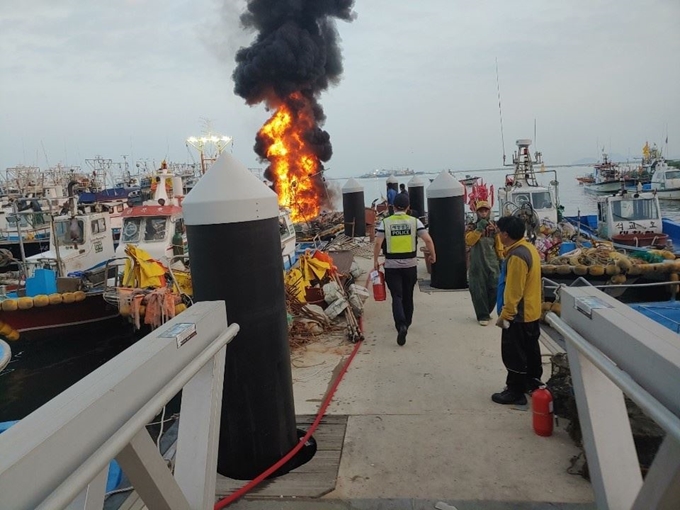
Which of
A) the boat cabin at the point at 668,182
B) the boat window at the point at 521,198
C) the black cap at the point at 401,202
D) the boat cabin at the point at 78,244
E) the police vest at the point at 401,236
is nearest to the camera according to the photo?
the police vest at the point at 401,236

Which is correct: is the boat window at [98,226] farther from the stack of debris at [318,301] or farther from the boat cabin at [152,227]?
the stack of debris at [318,301]

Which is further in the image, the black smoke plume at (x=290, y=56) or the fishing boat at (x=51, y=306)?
the black smoke plume at (x=290, y=56)

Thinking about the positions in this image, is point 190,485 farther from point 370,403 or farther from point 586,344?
point 370,403

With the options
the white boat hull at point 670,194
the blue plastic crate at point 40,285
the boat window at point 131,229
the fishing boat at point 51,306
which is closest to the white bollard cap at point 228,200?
the fishing boat at point 51,306

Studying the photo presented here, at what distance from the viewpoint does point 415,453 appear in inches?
139

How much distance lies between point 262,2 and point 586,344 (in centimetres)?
2832

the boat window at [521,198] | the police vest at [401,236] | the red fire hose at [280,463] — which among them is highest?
the boat window at [521,198]

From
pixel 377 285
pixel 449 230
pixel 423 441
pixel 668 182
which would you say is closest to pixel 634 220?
pixel 449 230

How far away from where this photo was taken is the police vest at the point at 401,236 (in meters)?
5.91

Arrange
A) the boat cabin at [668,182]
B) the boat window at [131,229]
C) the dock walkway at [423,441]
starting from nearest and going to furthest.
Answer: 1. the dock walkway at [423,441]
2. the boat window at [131,229]
3. the boat cabin at [668,182]

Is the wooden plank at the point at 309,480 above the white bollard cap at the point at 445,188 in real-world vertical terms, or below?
below

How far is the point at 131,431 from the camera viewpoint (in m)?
1.47

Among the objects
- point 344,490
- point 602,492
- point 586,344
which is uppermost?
point 586,344

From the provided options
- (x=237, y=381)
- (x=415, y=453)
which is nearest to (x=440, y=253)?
(x=415, y=453)
